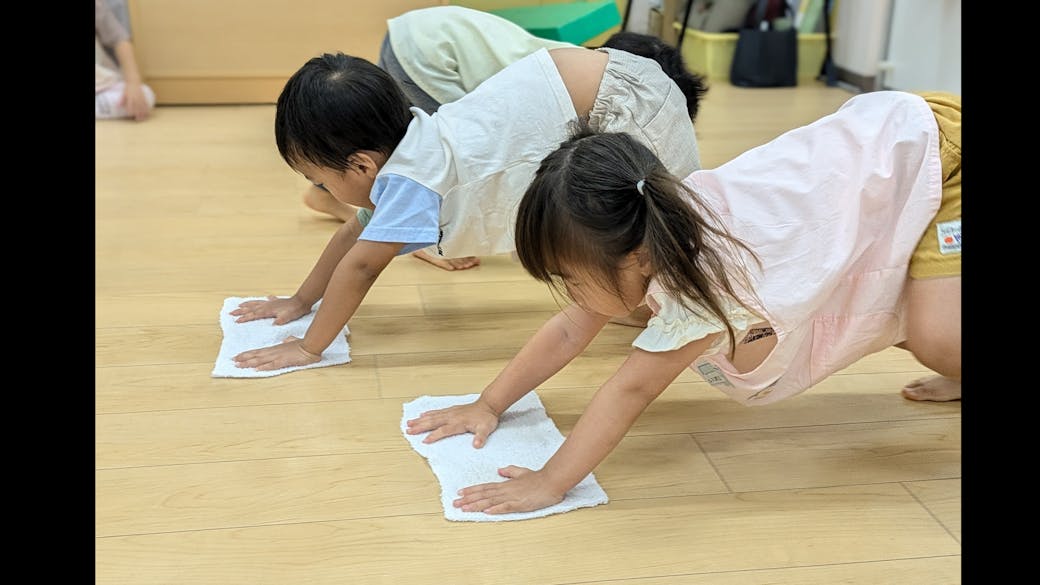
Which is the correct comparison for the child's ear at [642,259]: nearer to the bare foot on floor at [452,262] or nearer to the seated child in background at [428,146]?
the seated child in background at [428,146]

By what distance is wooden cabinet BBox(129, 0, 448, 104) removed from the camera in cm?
259

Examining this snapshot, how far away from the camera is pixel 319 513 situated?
0.94 meters

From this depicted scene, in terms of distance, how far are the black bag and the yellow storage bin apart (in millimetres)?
53

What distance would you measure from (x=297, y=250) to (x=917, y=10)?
→ 184 centimetres

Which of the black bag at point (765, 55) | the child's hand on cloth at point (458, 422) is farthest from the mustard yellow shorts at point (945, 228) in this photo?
the black bag at point (765, 55)

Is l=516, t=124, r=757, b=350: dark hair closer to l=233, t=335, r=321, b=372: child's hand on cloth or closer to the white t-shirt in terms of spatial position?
l=233, t=335, r=321, b=372: child's hand on cloth

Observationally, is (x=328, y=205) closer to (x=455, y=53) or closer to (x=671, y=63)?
(x=455, y=53)

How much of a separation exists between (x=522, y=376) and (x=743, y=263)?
11.3 inches

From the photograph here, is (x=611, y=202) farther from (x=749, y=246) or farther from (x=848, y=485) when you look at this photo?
(x=848, y=485)

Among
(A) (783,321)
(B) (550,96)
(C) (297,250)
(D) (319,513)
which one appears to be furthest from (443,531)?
(C) (297,250)

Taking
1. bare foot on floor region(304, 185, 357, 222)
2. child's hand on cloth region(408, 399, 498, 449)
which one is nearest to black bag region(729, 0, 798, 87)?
bare foot on floor region(304, 185, 357, 222)

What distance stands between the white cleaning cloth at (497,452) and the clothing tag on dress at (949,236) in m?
0.42

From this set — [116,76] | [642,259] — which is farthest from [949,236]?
[116,76]

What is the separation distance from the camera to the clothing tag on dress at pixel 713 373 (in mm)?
1028
